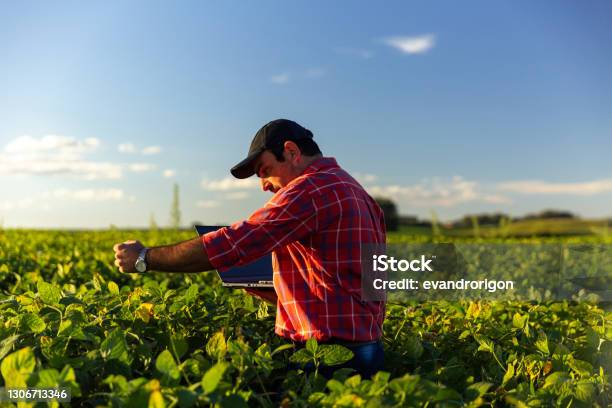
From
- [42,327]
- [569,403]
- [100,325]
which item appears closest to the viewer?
[569,403]

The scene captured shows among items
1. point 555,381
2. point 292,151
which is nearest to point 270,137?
point 292,151

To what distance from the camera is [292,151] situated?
11.2 ft

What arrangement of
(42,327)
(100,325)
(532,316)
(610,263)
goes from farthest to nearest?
(610,263), (532,316), (100,325), (42,327)

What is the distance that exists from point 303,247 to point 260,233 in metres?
0.36

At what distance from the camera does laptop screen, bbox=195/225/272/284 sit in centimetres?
364

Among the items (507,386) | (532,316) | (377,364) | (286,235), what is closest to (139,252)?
(286,235)

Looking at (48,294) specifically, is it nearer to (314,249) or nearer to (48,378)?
(48,378)

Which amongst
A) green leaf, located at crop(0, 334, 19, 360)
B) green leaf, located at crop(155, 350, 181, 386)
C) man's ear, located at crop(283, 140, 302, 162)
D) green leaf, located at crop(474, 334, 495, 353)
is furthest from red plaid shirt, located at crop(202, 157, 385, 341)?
green leaf, located at crop(0, 334, 19, 360)

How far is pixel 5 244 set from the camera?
9352mm

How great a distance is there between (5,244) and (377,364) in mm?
7707

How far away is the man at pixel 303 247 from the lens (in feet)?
9.74

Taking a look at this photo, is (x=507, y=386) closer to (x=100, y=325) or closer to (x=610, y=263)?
(x=100, y=325)

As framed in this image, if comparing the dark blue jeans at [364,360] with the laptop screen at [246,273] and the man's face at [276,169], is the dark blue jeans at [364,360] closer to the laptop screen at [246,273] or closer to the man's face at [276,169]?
the laptop screen at [246,273]
